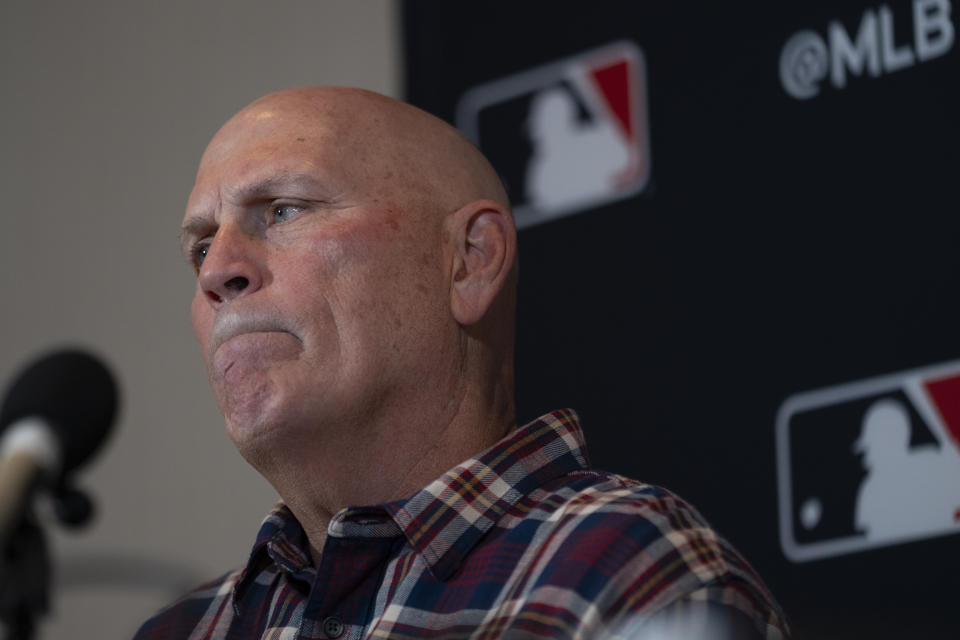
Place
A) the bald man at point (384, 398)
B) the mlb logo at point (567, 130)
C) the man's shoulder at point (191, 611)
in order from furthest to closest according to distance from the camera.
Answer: the mlb logo at point (567, 130)
the man's shoulder at point (191, 611)
the bald man at point (384, 398)

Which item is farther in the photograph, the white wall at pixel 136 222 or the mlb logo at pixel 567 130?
the white wall at pixel 136 222

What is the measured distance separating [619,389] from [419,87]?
722 millimetres

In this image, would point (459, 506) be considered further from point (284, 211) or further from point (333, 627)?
point (284, 211)

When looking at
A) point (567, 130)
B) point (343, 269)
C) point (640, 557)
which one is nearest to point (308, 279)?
point (343, 269)

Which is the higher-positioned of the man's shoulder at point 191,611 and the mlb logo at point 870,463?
the mlb logo at point 870,463

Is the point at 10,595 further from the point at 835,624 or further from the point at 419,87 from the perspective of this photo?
the point at 419,87

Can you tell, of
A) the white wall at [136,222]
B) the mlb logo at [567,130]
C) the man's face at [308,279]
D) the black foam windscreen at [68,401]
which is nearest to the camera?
the black foam windscreen at [68,401]

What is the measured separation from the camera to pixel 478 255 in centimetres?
178

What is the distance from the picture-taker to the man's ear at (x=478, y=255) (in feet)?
5.68

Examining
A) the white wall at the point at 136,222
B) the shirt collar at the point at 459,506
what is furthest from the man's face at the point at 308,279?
the white wall at the point at 136,222

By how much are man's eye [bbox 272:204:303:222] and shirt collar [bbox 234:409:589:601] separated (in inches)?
12.7

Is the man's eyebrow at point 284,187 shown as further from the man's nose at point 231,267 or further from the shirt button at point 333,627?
the shirt button at point 333,627

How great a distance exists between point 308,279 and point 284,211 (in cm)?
11

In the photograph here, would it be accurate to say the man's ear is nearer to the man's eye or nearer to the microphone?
the man's eye
